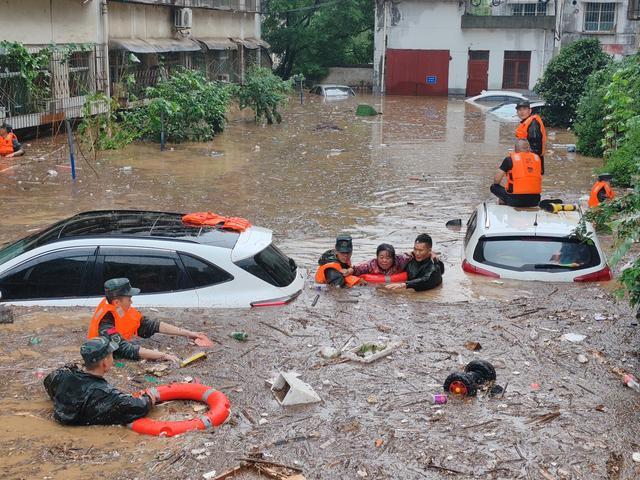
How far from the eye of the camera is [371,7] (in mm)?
46406

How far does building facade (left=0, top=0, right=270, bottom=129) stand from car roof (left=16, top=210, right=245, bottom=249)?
46.4 ft

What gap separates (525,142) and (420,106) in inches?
1026

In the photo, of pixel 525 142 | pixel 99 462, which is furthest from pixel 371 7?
pixel 99 462

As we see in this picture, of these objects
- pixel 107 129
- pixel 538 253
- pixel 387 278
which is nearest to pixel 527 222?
pixel 538 253

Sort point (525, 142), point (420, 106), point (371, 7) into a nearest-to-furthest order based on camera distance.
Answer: point (525, 142) → point (420, 106) → point (371, 7)

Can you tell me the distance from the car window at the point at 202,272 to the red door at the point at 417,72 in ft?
122

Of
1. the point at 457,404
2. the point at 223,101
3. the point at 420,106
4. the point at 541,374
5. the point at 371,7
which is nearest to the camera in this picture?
the point at 457,404

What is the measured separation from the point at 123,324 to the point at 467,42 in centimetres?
3893

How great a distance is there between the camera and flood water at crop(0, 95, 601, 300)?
46.3 ft

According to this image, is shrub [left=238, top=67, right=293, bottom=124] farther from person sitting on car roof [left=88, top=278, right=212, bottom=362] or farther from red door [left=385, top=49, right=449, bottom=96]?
person sitting on car roof [left=88, top=278, right=212, bottom=362]

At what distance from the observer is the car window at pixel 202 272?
820cm

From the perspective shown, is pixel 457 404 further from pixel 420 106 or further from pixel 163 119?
pixel 420 106

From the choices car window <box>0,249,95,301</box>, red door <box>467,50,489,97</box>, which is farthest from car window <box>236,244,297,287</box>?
red door <box>467,50,489,97</box>

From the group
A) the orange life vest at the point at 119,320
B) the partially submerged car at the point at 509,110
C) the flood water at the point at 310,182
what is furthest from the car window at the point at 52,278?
the partially submerged car at the point at 509,110
